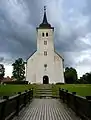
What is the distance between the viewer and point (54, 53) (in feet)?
176

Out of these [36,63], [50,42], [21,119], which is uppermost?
[50,42]

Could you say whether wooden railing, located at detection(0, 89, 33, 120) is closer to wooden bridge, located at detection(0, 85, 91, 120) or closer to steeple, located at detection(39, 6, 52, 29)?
wooden bridge, located at detection(0, 85, 91, 120)

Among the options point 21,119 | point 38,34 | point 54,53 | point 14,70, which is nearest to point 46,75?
point 54,53

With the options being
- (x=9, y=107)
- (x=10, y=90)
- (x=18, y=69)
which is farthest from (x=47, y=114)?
(x=18, y=69)

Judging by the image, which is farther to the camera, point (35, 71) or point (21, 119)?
point (35, 71)

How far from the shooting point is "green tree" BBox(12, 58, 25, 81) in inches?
3250

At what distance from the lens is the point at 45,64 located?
170ft

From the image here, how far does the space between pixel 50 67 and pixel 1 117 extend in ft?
148

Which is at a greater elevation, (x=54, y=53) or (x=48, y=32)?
(x=48, y=32)

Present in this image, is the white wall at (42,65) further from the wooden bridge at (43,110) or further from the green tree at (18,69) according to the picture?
the wooden bridge at (43,110)

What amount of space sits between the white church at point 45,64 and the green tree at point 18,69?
2899 cm

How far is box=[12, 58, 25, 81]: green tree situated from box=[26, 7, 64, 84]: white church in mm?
28989

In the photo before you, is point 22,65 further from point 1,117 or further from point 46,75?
point 1,117

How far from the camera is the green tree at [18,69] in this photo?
82.5 metres
